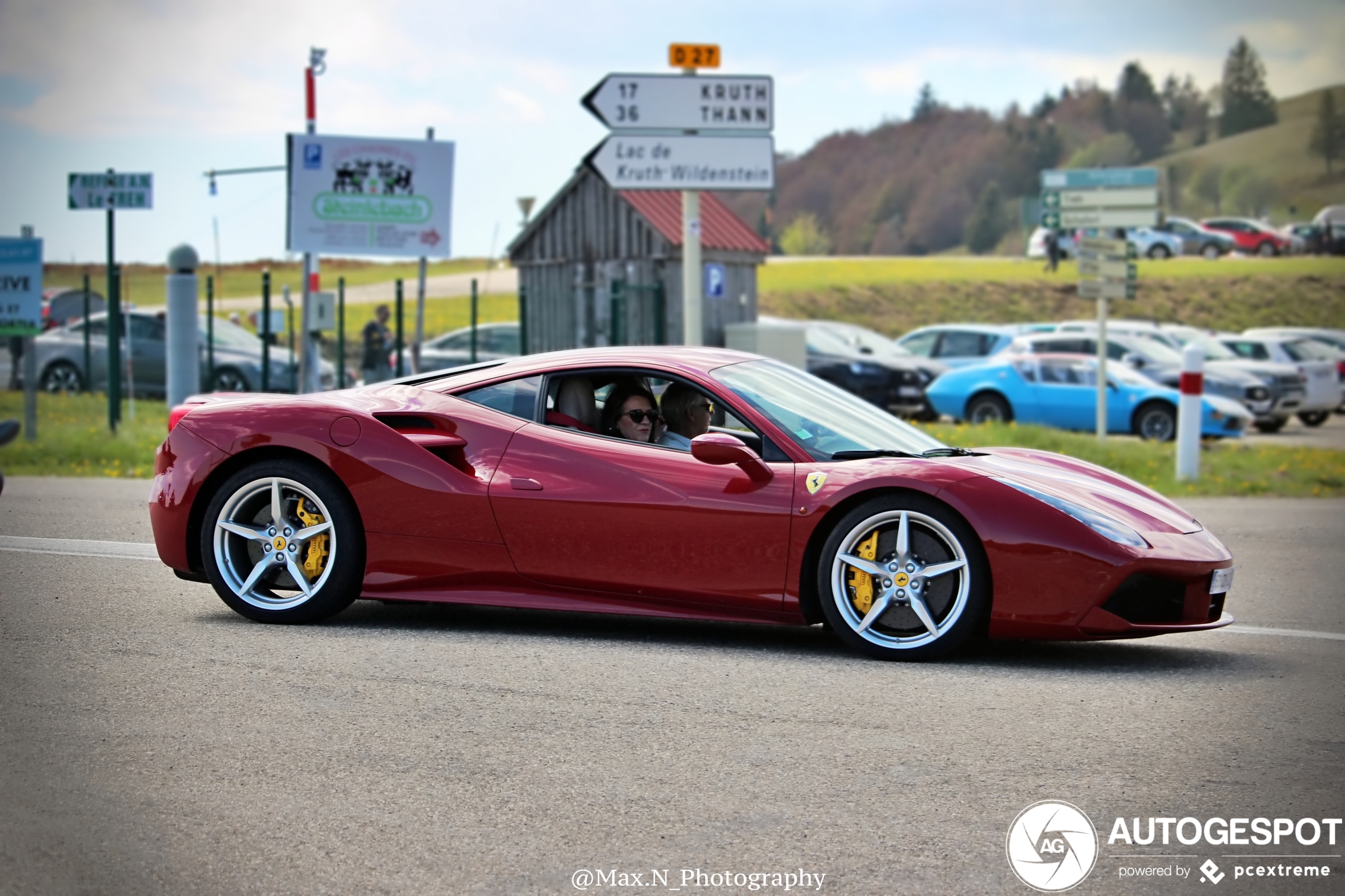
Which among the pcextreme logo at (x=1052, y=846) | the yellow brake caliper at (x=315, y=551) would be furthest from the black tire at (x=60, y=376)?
the pcextreme logo at (x=1052, y=846)

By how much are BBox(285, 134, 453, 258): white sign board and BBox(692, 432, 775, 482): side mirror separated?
16392 millimetres

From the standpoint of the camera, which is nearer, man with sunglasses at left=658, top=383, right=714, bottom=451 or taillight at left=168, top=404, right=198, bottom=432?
man with sunglasses at left=658, top=383, right=714, bottom=451

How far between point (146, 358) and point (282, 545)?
1899 cm

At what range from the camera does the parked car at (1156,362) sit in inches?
912

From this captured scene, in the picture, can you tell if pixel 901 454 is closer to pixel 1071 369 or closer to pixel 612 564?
pixel 612 564

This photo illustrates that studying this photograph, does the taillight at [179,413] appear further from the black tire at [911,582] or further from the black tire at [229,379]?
the black tire at [229,379]

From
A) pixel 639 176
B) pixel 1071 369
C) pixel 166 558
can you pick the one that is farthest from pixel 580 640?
pixel 1071 369

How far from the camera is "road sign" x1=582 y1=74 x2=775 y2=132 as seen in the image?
14.4 m

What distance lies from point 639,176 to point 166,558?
345 inches

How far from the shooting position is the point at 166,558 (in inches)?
259

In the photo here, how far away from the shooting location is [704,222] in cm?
2525

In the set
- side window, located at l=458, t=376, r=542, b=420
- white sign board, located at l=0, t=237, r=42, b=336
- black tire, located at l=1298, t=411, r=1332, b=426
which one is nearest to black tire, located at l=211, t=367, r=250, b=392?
white sign board, located at l=0, t=237, r=42, b=336

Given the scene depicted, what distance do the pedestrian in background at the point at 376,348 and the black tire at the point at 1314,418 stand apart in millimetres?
15052

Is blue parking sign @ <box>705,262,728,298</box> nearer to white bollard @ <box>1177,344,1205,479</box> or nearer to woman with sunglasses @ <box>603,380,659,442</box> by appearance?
white bollard @ <box>1177,344,1205,479</box>
